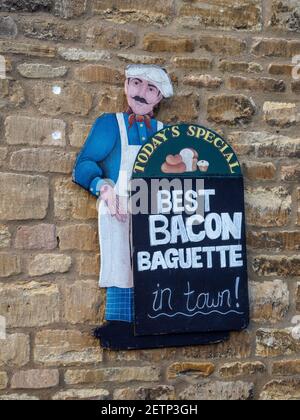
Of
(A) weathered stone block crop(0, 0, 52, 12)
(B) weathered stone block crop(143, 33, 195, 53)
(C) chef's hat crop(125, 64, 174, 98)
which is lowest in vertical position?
(C) chef's hat crop(125, 64, 174, 98)

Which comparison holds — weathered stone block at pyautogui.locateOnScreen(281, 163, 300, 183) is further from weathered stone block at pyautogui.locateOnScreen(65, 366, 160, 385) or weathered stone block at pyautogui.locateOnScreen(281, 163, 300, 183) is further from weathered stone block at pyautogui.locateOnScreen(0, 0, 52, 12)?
weathered stone block at pyautogui.locateOnScreen(0, 0, 52, 12)

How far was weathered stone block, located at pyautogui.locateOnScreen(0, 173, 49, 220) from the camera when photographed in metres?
2.94

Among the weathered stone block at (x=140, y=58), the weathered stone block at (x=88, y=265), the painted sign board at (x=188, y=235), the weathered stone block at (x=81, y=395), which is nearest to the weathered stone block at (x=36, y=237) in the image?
the weathered stone block at (x=88, y=265)

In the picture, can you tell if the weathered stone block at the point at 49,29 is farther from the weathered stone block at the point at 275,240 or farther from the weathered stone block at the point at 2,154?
the weathered stone block at the point at 275,240

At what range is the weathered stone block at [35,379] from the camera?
2918 mm

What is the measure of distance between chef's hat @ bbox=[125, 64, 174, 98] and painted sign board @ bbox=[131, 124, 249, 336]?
0.20m

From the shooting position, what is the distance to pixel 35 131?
2992mm

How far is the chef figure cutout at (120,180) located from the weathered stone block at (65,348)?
0.21ft

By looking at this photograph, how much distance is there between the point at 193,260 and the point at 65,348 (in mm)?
736

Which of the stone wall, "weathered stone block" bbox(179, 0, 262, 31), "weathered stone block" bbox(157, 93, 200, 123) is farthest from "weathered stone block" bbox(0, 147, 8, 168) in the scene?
"weathered stone block" bbox(179, 0, 262, 31)

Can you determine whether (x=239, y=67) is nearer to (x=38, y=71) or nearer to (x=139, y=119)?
(x=139, y=119)

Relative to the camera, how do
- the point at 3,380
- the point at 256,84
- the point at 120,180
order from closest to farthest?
the point at 3,380, the point at 120,180, the point at 256,84

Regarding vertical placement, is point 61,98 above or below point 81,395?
above

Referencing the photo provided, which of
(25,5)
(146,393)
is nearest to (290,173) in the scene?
(146,393)
